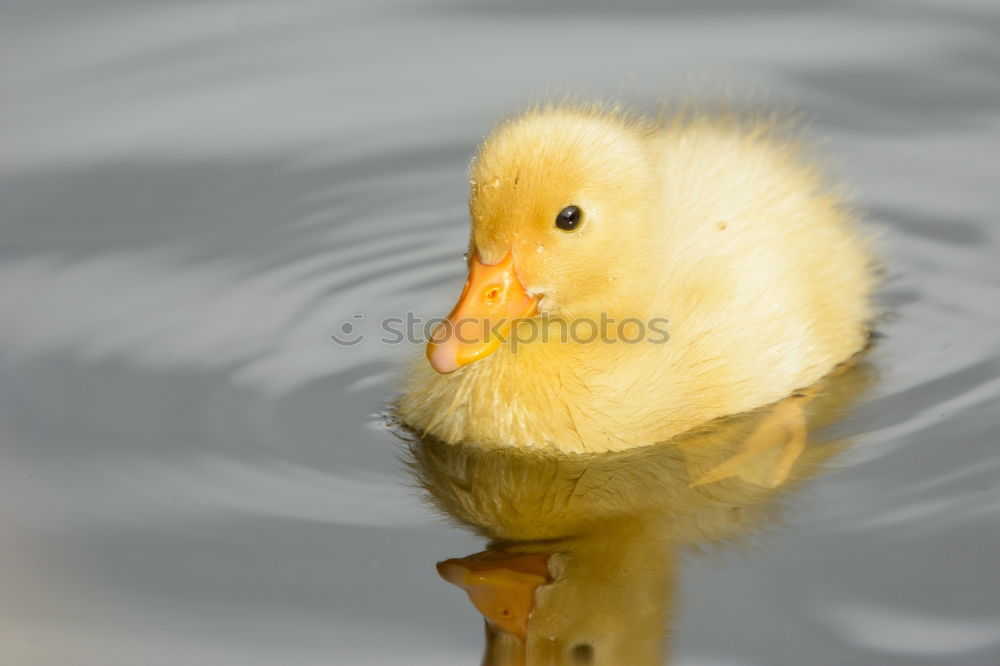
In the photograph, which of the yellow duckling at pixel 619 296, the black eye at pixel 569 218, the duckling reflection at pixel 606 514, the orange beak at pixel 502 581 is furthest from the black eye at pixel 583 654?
the black eye at pixel 569 218

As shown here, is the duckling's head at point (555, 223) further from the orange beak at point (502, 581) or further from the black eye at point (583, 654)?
the black eye at point (583, 654)

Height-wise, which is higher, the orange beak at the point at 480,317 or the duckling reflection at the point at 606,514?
the orange beak at the point at 480,317

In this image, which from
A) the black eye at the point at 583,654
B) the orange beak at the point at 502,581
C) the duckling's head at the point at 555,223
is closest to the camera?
the black eye at the point at 583,654

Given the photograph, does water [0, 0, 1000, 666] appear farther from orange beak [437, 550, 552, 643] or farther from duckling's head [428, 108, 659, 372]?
duckling's head [428, 108, 659, 372]

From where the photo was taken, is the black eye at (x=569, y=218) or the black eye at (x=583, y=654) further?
the black eye at (x=569, y=218)

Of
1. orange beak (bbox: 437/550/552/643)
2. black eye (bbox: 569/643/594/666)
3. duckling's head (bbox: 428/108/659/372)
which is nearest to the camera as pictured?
black eye (bbox: 569/643/594/666)

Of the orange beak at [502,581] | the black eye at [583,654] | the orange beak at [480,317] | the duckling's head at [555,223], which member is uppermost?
the duckling's head at [555,223]

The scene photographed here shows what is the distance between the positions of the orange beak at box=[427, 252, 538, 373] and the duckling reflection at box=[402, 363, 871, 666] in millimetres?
368

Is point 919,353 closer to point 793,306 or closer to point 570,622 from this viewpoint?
point 793,306

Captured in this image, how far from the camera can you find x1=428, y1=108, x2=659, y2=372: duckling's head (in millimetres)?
4543

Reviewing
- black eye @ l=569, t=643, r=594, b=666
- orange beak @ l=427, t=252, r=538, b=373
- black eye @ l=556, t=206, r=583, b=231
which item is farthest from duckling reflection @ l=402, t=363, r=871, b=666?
black eye @ l=556, t=206, r=583, b=231

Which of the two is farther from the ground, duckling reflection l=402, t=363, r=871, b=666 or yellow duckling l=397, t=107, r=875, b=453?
yellow duckling l=397, t=107, r=875, b=453

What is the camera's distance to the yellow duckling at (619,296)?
181 inches

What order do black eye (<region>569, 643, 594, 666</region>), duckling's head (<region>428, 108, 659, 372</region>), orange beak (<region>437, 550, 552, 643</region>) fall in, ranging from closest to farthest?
black eye (<region>569, 643, 594, 666</region>) < orange beak (<region>437, 550, 552, 643</region>) < duckling's head (<region>428, 108, 659, 372</region>)
